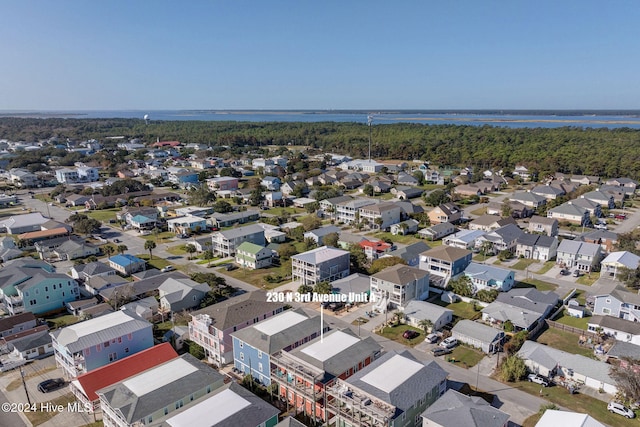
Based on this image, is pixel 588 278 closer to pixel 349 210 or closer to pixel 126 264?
pixel 349 210

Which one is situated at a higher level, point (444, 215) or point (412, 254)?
point (444, 215)

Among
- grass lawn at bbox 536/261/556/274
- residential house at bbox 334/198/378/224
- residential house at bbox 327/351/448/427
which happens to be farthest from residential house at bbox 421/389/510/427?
residential house at bbox 334/198/378/224

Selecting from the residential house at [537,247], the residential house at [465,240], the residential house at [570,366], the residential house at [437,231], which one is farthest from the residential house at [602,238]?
the residential house at [570,366]

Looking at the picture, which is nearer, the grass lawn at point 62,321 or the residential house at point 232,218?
the grass lawn at point 62,321

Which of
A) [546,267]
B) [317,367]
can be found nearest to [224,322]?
[317,367]

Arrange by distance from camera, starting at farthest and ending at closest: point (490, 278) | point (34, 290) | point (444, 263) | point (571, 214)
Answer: point (571, 214) → point (444, 263) → point (490, 278) → point (34, 290)

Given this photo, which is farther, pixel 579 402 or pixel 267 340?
pixel 267 340

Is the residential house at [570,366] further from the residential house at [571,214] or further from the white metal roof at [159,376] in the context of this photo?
the residential house at [571,214]

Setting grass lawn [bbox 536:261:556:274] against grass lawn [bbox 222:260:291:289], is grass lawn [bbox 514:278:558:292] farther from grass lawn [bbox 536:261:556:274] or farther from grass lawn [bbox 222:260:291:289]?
grass lawn [bbox 222:260:291:289]
